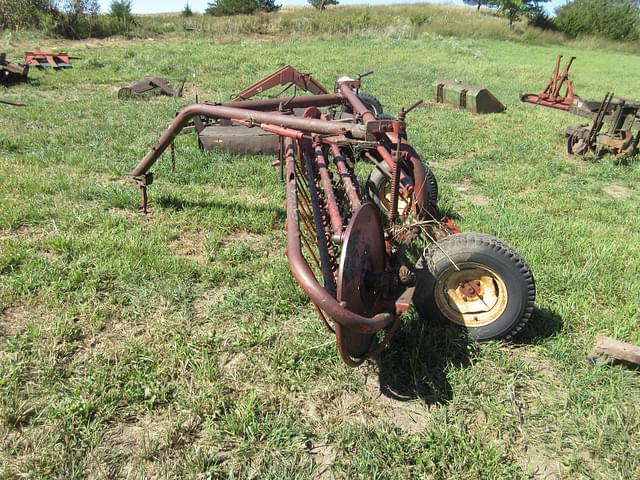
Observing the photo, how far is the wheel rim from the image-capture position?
110 inches

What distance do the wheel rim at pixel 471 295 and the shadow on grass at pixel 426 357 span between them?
0.11m

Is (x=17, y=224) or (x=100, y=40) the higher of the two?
(x=100, y=40)

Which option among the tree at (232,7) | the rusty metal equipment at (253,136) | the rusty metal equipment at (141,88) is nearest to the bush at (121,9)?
the tree at (232,7)

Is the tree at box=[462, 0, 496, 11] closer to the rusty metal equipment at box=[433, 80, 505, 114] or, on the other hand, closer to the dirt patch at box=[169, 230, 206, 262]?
the rusty metal equipment at box=[433, 80, 505, 114]

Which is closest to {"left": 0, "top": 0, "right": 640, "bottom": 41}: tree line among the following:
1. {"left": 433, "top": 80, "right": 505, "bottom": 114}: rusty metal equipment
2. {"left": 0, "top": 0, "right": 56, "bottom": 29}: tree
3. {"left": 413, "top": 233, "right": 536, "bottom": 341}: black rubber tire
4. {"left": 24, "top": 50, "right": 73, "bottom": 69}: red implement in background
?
{"left": 0, "top": 0, "right": 56, "bottom": 29}: tree

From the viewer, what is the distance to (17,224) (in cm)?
420

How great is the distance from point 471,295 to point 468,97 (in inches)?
353

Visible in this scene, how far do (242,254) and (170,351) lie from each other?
4.44ft

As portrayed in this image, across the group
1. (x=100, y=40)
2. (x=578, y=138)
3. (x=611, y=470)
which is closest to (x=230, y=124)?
(x=578, y=138)

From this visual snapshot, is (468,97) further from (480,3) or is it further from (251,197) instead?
(480,3)

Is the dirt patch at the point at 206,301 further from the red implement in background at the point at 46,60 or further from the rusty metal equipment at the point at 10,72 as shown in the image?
the red implement in background at the point at 46,60

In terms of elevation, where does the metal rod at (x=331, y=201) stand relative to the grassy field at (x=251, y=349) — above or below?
above

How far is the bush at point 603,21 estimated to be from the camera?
41781 mm

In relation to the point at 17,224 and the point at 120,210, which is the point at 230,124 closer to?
the point at 120,210
